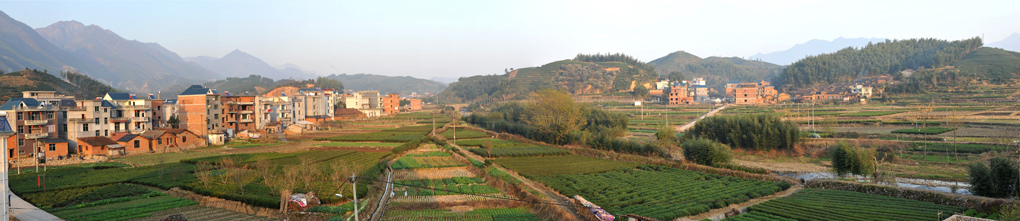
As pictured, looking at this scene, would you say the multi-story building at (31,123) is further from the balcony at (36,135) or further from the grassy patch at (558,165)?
the grassy patch at (558,165)

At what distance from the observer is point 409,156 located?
35906 millimetres

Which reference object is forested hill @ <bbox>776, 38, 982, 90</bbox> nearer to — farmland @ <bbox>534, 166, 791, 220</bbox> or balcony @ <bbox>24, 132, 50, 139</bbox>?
farmland @ <bbox>534, 166, 791, 220</bbox>

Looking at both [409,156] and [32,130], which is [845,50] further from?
[32,130]

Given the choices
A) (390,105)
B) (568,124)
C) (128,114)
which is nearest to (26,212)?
(128,114)

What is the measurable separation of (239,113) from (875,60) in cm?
12652

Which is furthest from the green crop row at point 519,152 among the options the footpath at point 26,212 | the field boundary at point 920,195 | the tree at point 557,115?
the footpath at point 26,212

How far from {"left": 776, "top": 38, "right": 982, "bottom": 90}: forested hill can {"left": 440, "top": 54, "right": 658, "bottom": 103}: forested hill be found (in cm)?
3350

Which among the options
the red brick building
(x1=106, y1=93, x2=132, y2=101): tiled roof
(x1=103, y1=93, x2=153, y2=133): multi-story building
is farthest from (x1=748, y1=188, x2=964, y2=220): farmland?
(x1=106, y1=93, x2=132, y2=101): tiled roof

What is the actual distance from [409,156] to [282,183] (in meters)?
17.1

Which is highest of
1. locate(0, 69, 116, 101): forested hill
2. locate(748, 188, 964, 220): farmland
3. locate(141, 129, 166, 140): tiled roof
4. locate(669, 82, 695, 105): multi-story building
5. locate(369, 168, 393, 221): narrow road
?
locate(0, 69, 116, 101): forested hill

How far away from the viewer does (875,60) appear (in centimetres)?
10706

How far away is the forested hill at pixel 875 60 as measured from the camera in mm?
93625

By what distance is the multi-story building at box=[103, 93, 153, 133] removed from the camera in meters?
39.3

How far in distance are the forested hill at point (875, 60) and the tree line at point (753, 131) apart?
76216 millimetres
